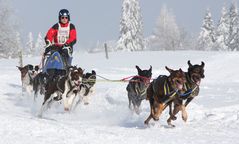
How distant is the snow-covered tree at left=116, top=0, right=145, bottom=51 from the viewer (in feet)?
189

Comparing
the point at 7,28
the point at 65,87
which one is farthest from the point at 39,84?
the point at 7,28

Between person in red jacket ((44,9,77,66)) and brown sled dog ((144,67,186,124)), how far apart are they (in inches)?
133

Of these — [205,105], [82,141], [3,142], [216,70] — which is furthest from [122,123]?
[216,70]

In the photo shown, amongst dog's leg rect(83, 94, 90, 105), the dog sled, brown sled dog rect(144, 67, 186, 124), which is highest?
the dog sled

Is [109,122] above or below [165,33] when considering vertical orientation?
below

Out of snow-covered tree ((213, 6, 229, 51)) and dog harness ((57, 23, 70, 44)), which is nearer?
dog harness ((57, 23, 70, 44))

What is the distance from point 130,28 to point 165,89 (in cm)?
5040

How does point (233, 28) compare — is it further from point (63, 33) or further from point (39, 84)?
point (63, 33)

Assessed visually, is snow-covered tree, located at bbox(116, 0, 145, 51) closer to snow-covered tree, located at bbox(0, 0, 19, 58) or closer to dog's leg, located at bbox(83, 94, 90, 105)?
snow-covered tree, located at bbox(0, 0, 19, 58)

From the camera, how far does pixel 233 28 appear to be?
59312 millimetres

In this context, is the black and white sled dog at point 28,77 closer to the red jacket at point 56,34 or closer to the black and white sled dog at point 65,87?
the red jacket at point 56,34

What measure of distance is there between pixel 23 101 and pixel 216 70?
1207 centimetres

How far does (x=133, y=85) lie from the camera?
10.9 m

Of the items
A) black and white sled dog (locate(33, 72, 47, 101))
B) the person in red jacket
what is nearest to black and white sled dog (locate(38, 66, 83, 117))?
the person in red jacket
